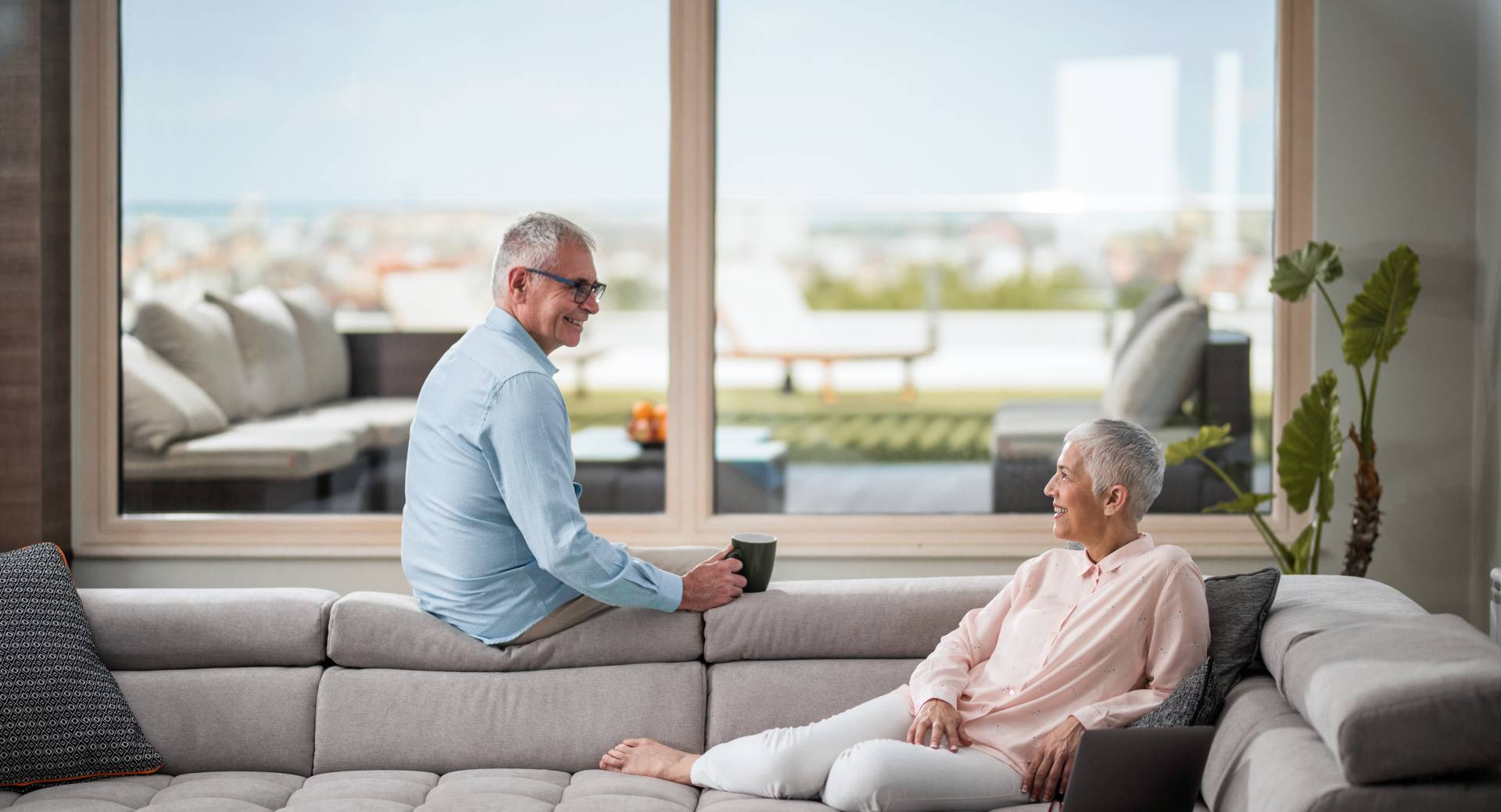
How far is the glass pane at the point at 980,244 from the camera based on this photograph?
418cm

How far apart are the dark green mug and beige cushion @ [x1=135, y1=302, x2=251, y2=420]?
2.26 metres

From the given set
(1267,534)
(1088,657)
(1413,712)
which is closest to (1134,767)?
(1088,657)

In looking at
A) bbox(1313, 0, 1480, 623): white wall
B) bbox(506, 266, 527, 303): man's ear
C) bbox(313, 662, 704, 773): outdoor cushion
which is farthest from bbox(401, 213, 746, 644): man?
bbox(1313, 0, 1480, 623): white wall

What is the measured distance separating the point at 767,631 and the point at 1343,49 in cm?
265

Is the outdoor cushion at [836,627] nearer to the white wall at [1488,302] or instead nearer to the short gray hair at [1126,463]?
the short gray hair at [1126,463]

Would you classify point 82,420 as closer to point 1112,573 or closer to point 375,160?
point 375,160

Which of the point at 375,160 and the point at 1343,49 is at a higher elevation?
the point at 1343,49

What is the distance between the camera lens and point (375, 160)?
4312 millimetres

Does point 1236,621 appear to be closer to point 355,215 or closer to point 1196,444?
point 1196,444

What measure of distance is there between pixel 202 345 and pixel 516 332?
2.11 meters

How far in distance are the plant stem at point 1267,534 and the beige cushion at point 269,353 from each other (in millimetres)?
2876

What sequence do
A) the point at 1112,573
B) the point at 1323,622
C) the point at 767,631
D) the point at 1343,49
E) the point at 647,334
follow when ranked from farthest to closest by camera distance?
the point at 647,334 < the point at 1343,49 < the point at 767,631 < the point at 1112,573 < the point at 1323,622

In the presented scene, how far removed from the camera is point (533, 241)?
9.04ft

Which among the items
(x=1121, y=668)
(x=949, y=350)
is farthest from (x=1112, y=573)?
(x=949, y=350)
